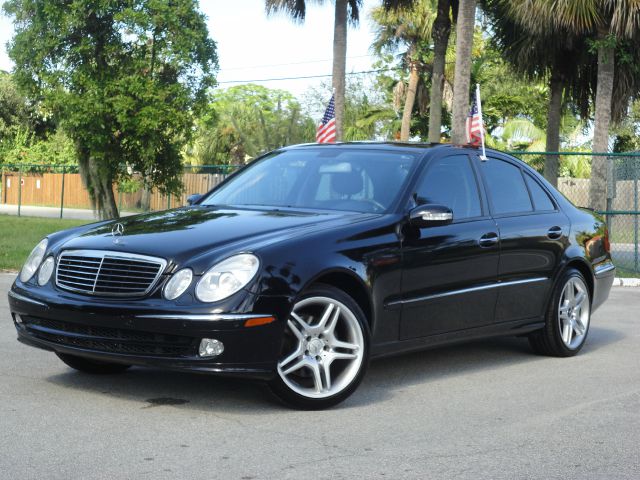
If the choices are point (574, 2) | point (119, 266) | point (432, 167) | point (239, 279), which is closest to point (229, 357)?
point (239, 279)

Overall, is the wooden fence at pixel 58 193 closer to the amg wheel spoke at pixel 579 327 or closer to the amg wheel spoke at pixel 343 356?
the amg wheel spoke at pixel 579 327

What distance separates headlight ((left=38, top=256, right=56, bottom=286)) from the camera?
20.9 ft

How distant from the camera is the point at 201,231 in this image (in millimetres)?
6262

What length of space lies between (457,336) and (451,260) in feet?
1.74

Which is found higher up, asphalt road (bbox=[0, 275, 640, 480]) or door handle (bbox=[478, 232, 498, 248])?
door handle (bbox=[478, 232, 498, 248])

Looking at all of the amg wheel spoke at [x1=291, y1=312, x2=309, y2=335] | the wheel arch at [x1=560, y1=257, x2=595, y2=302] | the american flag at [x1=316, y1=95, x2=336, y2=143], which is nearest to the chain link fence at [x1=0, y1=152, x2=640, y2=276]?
the american flag at [x1=316, y1=95, x2=336, y2=143]

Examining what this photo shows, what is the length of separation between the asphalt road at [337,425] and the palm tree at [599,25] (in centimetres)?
1455

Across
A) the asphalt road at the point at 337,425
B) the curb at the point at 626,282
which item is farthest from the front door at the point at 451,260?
the curb at the point at 626,282

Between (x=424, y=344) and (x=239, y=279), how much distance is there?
1.63m

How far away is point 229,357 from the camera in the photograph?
18.8ft

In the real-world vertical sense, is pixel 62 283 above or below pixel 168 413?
above

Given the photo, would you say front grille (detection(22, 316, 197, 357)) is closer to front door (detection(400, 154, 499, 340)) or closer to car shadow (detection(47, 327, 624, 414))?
car shadow (detection(47, 327, 624, 414))

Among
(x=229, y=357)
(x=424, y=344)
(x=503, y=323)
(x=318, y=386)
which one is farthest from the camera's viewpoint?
(x=503, y=323)

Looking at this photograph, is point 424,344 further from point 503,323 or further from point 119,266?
point 119,266
